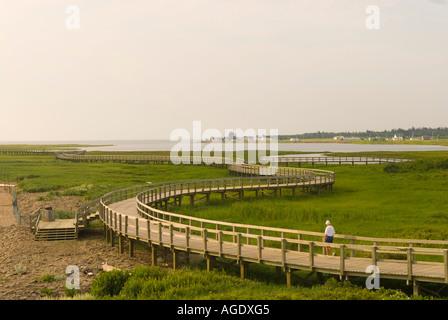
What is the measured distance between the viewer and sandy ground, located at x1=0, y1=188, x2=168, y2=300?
669 inches

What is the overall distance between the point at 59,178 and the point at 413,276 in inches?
2018

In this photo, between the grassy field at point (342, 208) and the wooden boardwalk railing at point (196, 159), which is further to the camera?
the wooden boardwalk railing at point (196, 159)

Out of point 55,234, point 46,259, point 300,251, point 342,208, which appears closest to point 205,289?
point 300,251

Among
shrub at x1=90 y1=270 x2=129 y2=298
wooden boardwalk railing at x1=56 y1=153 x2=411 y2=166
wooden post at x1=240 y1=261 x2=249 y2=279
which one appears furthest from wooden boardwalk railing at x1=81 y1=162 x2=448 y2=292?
wooden boardwalk railing at x1=56 y1=153 x2=411 y2=166

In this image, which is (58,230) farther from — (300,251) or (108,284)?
(300,251)

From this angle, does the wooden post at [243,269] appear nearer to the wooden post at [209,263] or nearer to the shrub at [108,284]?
the wooden post at [209,263]

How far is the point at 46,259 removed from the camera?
70.3 feet

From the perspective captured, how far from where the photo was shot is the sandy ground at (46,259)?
17.0 meters

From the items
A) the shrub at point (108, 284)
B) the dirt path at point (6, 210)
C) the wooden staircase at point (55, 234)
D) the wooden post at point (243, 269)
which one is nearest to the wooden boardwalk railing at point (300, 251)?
the wooden post at point (243, 269)

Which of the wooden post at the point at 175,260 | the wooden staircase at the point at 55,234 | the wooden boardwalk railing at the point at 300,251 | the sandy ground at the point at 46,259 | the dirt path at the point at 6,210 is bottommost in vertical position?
the dirt path at the point at 6,210

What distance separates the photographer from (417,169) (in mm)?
60938

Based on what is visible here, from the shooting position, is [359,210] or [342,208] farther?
[342,208]
